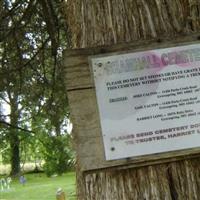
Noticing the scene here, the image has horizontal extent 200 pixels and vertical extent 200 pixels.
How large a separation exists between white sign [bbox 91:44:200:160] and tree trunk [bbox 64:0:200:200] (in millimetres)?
76

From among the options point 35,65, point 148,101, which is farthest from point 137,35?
point 35,65

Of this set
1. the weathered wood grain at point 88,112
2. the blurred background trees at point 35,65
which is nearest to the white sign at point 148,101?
the weathered wood grain at point 88,112

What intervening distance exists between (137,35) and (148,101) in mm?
233

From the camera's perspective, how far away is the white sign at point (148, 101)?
1463 millimetres

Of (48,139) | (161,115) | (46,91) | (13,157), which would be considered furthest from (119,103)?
(13,157)

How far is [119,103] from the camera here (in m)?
1.48

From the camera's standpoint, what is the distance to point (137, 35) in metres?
1.59

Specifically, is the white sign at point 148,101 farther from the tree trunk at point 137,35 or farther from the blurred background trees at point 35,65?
the blurred background trees at point 35,65

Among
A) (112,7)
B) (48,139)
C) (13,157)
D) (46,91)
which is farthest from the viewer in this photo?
(13,157)

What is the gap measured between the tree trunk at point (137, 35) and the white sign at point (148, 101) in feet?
0.25

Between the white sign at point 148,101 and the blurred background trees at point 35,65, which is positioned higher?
the blurred background trees at point 35,65

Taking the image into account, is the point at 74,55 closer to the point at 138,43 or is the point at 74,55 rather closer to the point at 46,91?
the point at 138,43

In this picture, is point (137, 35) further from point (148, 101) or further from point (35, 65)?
point (35, 65)

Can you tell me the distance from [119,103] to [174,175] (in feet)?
0.89
